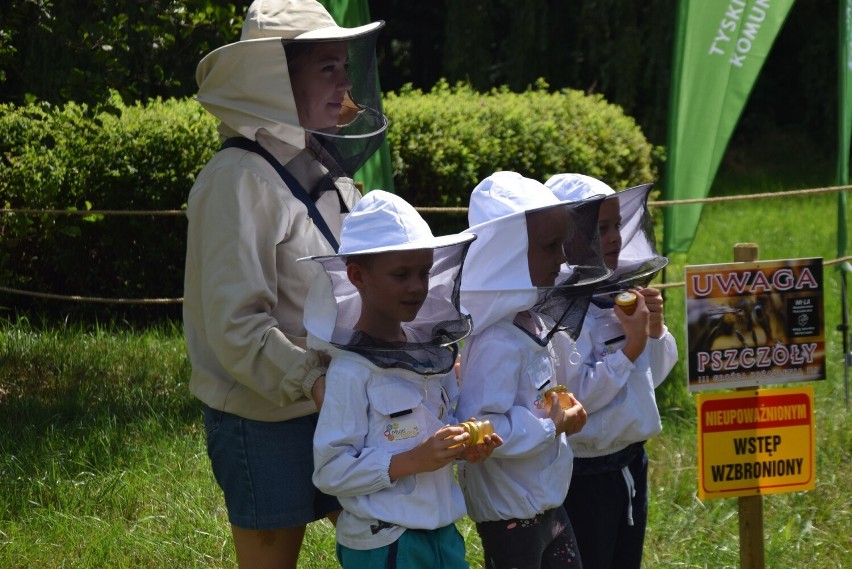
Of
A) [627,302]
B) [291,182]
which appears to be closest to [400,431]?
[291,182]

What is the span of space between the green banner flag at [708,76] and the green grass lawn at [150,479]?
4.67ft

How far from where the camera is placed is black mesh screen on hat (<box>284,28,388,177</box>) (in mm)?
3160

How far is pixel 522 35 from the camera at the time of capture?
50.2 feet

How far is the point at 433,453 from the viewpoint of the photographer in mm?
2695

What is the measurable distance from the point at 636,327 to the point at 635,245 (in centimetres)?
45

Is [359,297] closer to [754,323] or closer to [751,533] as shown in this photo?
[754,323]

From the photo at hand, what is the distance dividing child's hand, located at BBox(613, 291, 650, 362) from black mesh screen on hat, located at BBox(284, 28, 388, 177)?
0.90 meters

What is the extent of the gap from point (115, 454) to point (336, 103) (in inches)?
118

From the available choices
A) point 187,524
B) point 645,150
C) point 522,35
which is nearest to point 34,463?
point 187,524

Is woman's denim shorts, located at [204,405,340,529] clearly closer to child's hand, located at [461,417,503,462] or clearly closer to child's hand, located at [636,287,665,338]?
child's hand, located at [461,417,503,462]

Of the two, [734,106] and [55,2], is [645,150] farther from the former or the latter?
[55,2]

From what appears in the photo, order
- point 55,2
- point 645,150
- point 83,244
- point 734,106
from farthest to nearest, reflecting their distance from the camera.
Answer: point 645,150, point 83,244, point 55,2, point 734,106

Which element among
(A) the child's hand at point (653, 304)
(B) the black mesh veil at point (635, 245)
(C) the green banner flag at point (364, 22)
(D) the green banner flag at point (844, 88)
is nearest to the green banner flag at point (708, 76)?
(D) the green banner flag at point (844, 88)

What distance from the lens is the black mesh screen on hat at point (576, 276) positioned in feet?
10.4
